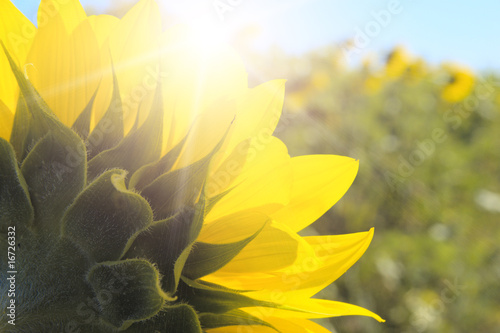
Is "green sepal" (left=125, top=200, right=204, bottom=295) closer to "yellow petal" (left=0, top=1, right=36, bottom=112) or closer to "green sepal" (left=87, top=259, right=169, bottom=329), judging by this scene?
"green sepal" (left=87, top=259, right=169, bottom=329)

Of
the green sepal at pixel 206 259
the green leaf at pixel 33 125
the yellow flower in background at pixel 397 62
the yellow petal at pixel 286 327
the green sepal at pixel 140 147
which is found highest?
the green leaf at pixel 33 125

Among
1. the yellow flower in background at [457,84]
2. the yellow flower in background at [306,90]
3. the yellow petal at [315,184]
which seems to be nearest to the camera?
the yellow petal at [315,184]

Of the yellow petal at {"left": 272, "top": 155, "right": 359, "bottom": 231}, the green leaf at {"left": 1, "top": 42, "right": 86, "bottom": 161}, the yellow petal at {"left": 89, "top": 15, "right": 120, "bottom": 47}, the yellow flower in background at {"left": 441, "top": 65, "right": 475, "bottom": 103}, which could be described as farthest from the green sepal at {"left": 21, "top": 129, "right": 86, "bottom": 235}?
the yellow flower in background at {"left": 441, "top": 65, "right": 475, "bottom": 103}

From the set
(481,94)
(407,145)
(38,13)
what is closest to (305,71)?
(407,145)

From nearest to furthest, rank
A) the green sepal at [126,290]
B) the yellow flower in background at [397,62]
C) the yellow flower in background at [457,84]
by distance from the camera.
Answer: the green sepal at [126,290]
the yellow flower in background at [457,84]
the yellow flower in background at [397,62]

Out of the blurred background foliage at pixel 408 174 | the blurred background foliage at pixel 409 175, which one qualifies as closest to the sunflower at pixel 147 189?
the blurred background foliage at pixel 408 174

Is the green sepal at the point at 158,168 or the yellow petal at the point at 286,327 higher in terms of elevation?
the green sepal at the point at 158,168

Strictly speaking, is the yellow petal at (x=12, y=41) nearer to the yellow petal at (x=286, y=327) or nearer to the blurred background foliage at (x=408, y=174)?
the yellow petal at (x=286, y=327)

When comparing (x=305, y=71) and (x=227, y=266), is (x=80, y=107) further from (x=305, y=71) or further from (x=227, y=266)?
(x=305, y=71)

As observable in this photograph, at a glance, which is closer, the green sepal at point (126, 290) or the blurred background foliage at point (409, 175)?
the green sepal at point (126, 290)
